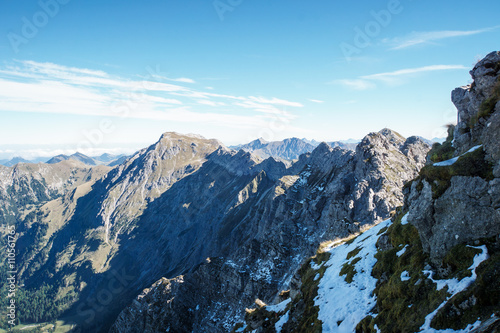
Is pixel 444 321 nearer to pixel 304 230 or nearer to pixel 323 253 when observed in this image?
pixel 323 253

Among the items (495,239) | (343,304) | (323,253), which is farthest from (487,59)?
(323,253)

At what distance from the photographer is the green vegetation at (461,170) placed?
1756 cm

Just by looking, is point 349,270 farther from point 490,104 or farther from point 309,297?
point 490,104

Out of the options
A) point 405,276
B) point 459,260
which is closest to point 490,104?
point 459,260

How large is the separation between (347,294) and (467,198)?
44.4 feet

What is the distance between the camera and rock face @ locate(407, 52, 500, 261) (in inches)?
639

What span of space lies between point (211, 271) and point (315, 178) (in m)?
100

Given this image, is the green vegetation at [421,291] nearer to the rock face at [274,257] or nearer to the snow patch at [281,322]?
the snow patch at [281,322]

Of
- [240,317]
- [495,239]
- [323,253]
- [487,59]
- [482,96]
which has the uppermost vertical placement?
[487,59]

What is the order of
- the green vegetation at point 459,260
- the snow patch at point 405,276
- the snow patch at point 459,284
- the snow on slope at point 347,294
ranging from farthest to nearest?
the snow on slope at point 347,294 → the snow patch at point 405,276 → the green vegetation at point 459,260 → the snow patch at point 459,284

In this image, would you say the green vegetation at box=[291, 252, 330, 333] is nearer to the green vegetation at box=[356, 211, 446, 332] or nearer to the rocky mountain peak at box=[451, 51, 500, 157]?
the green vegetation at box=[356, 211, 446, 332]

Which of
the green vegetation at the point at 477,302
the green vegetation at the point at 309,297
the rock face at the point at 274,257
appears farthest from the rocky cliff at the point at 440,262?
the rock face at the point at 274,257

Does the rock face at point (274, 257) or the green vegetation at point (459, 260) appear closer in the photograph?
the green vegetation at point (459, 260)

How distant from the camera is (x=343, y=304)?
23.6 metres
